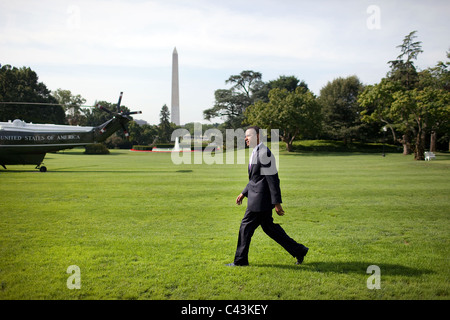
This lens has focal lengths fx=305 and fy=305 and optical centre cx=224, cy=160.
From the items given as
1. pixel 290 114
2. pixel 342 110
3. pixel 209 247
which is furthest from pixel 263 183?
pixel 342 110

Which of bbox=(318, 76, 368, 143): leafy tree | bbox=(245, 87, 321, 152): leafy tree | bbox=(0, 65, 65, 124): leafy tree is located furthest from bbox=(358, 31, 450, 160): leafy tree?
bbox=(0, 65, 65, 124): leafy tree

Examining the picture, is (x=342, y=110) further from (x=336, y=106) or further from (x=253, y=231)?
(x=253, y=231)

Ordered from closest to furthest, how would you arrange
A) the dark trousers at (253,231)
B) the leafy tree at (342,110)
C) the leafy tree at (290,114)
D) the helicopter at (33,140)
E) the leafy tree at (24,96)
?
the dark trousers at (253,231), the helicopter at (33,140), the leafy tree at (290,114), the leafy tree at (24,96), the leafy tree at (342,110)

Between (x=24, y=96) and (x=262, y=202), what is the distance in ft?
216

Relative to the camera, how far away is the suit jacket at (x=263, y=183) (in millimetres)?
5230

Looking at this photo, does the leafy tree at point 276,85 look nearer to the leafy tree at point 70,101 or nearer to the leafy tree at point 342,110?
the leafy tree at point 342,110

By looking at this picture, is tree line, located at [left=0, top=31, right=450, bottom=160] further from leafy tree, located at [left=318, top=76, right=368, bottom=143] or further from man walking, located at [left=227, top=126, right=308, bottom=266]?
man walking, located at [left=227, top=126, right=308, bottom=266]

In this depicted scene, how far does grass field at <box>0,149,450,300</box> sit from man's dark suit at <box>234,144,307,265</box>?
33 cm

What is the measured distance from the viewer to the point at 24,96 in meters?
57.4

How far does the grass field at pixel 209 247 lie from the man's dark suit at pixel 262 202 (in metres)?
0.33

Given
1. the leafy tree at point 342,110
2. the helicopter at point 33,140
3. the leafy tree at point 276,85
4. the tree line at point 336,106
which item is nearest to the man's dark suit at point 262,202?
the helicopter at point 33,140

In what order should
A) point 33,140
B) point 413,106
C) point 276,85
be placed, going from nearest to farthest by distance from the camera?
1. point 33,140
2. point 413,106
3. point 276,85

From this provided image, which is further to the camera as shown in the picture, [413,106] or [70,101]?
[70,101]

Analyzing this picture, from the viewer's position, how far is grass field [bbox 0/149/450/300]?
15.0ft
